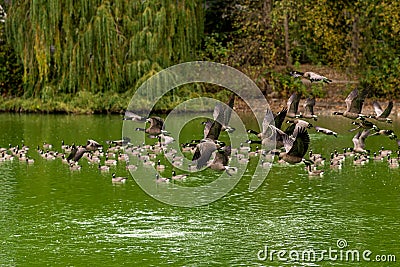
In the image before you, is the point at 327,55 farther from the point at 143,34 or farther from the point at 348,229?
the point at 348,229

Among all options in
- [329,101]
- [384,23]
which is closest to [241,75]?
[329,101]

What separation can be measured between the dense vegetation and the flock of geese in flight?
7.41 metres

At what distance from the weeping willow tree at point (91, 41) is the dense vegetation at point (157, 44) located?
1.2 inches

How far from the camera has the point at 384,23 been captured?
28.3 m

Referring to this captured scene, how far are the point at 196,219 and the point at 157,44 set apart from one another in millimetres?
15850

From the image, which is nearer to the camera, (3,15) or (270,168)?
(270,168)

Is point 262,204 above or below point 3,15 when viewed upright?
below

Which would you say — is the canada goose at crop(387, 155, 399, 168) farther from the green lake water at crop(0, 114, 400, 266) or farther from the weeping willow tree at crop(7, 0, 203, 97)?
the weeping willow tree at crop(7, 0, 203, 97)

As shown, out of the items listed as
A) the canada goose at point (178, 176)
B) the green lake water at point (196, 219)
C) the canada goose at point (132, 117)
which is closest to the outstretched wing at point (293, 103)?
the green lake water at point (196, 219)

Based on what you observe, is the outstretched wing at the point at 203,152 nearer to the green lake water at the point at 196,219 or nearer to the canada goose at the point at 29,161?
the green lake water at the point at 196,219

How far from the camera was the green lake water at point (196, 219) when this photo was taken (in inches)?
393

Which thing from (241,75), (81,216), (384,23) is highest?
(384,23)

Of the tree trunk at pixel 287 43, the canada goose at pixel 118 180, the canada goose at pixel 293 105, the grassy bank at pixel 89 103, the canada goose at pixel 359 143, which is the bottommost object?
the canada goose at pixel 118 180

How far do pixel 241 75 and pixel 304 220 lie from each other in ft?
61.6
